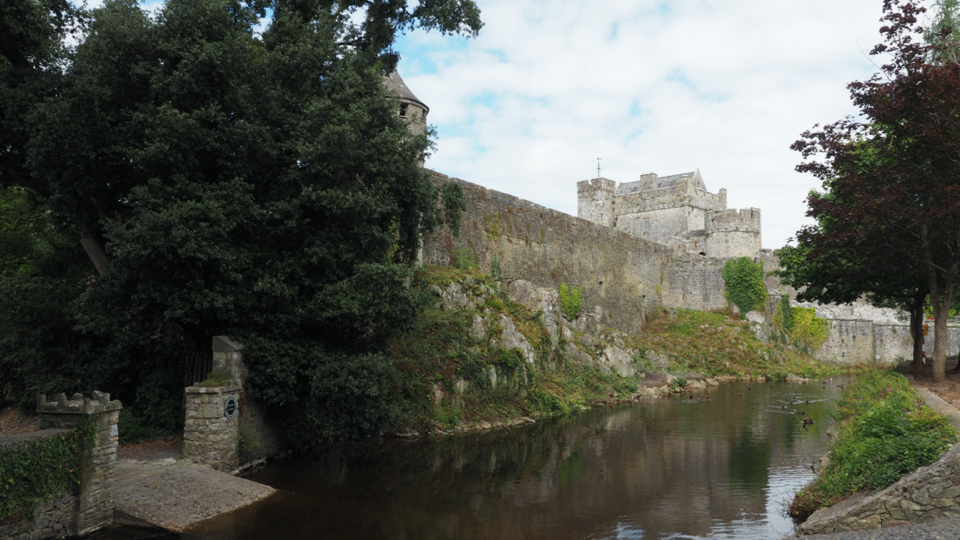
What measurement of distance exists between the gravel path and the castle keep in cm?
3785

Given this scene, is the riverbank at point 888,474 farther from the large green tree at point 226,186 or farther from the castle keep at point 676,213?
the castle keep at point 676,213

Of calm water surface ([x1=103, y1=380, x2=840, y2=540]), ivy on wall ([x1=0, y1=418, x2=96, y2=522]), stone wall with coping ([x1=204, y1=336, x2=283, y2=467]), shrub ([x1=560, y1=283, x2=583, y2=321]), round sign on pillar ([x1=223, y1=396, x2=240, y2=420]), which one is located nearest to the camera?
ivy on wall ([x1=0, y1=418, x2=96, y2=522])

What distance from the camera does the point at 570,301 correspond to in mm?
31094

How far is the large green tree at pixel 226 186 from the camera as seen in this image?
Result: 11797 millimetres

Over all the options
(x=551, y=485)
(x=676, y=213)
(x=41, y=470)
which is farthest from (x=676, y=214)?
(x=41, y=470)

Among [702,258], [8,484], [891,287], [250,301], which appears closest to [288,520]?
[8,484]

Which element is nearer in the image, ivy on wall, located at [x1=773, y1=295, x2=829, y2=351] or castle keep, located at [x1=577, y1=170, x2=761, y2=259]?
ivy on wall, located at [x1=773, y1=295, x2=829, y2=351]

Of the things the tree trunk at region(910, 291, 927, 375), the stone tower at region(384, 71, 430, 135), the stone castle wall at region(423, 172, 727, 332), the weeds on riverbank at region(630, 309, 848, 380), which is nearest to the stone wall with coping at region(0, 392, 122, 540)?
the stone tower at region(384, 71, 430, 135)

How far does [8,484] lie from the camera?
7.42 meters

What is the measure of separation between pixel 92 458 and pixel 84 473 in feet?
0.67

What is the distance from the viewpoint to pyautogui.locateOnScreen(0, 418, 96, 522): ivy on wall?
7449 millimetres

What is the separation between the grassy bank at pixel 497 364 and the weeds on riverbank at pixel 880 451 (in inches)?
353

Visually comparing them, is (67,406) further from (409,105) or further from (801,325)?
(801,325)

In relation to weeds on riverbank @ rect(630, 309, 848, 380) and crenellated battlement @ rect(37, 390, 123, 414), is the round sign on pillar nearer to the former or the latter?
crenellated battlement @ rect(37, 390, 123, 414)
